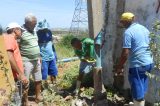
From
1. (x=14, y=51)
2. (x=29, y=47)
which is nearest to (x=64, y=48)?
(x=29, y=47)

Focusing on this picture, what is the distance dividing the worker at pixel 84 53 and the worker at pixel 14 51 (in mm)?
1513

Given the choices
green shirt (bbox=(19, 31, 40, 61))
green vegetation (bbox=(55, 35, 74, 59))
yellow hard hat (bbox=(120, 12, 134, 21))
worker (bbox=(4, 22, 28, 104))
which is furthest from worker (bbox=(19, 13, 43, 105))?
green vegetation (bbox=(55, 35, 74, 59))

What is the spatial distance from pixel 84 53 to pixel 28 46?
49.2 inches

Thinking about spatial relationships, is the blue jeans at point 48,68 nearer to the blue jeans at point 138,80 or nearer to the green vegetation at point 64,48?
the blue jeans at point 138,80

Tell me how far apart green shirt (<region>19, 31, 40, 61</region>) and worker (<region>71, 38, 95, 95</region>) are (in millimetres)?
910

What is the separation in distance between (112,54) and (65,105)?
1767mm

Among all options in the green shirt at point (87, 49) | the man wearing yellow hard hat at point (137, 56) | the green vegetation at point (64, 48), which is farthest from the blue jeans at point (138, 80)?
the green vegetation at point (64, 48)

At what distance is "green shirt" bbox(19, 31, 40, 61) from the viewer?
296 inches

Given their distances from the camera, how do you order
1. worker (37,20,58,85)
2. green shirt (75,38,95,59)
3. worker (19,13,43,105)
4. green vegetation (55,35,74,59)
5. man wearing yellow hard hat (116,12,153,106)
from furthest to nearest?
green vegetation (55,35,74,59) < worker (37,20,58,85) < green shirt (75,38,95,59) < worker (19,13,43,105) < man wearing yellow hard hat (116,12,153,106)

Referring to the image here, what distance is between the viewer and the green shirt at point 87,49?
7.97 m

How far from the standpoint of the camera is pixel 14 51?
267 inches

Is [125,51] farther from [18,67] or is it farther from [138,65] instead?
[18,67]

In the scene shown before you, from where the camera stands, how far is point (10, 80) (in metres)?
6.28

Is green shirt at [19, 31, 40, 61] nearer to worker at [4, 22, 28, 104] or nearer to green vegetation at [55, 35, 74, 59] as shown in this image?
worker at [4, 22, 28, 104]
